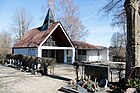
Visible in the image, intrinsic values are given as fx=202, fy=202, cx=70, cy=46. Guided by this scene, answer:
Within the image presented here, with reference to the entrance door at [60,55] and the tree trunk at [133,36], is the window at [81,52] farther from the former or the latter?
the tree trunk at [133,36]

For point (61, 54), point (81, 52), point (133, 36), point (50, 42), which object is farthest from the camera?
point (81, 52)

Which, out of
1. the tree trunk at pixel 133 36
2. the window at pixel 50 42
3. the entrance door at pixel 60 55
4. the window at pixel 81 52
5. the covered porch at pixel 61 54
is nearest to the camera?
the tree trunk at pixel 133 36

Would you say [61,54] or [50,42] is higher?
[50,42]

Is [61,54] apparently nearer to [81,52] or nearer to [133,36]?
[81,52]

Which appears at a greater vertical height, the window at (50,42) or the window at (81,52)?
the window at (50,42)

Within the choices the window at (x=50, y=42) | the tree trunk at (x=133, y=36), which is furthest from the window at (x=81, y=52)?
the tree trunk at (x=133, y=36)

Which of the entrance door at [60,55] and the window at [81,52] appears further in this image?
the window at [81,52]

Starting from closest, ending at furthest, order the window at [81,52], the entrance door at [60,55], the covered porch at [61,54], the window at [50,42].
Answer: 1. the window at [50,42]
2. the covered porch at [61,54]
3. the entrance door at [60,55]
4. the window at [81,52]

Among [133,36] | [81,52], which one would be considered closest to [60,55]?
[81,52]

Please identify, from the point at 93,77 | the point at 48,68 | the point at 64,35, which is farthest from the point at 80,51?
the point at 93,77

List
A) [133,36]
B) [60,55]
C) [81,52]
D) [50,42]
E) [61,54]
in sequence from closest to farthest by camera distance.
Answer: [133,36]
[50,42]
[61,54]
[60,55]
[81,52]

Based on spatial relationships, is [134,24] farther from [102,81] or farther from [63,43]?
[63,43]

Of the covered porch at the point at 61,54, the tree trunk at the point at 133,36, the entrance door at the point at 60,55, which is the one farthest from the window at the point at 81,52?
the tree trunk at the point at 133,36

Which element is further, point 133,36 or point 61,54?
point 61,54
